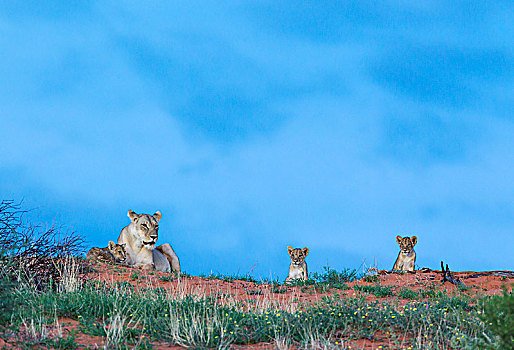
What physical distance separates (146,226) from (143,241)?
0.52 metres

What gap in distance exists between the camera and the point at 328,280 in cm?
1919

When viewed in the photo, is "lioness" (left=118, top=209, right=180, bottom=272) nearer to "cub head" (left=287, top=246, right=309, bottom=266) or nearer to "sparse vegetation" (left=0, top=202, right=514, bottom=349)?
"cub head" (left=287, top=246, right=309, bottom=266)

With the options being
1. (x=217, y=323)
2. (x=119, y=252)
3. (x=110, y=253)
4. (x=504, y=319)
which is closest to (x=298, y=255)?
(x=119, y=252)

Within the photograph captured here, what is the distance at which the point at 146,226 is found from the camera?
2070 centimetres

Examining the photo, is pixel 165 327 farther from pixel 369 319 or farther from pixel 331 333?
pixel 369 319

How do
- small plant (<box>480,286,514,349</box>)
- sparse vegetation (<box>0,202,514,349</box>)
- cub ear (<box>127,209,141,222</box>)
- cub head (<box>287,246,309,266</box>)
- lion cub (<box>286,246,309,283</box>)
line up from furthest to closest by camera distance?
cub head (<box>287,246,309,266</box>), lion cub (<box>286,246,309,283</box>), cub ear (<box>127,209,141,222</box>), sparse vegetation (<box>0,202,514,349</box>), small plant (<box>480,286,514,349</box>)

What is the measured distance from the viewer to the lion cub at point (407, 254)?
75.3ft

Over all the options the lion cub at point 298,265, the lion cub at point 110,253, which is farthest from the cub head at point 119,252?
the lion cub at point 298,265

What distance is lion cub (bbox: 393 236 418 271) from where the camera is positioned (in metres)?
23.0

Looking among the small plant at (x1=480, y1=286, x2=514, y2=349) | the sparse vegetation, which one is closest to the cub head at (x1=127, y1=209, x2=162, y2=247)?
the sparse vegetation

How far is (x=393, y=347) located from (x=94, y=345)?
4.72m

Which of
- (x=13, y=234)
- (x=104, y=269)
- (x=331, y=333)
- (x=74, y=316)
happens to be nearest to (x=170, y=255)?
(x=104, y=269)

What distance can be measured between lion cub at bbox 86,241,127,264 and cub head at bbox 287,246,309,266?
5.88m

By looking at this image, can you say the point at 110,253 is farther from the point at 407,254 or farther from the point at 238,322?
the point at 238,322
